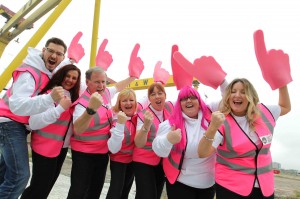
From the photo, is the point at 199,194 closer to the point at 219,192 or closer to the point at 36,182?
the point at 219,192

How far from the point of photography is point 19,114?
2221 mm

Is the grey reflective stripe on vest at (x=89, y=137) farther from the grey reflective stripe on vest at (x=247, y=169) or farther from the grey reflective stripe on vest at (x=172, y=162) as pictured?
the grey reflective stripe on vest at (x=247, y=169)

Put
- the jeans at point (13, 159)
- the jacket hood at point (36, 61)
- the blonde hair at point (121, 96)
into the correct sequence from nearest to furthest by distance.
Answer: the jeans at point (13, 159) → the jacket hood at point (36, 61) → the blonde hair at point (121, 96)

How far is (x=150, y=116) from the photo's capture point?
2322 mm

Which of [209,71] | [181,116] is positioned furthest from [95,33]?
[181,116]

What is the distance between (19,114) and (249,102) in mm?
1860

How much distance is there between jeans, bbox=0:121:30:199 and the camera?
230 cm

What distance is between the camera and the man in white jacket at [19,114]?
2.21m

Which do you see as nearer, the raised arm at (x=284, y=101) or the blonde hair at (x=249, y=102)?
the blonde hair at (x=249, y=102)

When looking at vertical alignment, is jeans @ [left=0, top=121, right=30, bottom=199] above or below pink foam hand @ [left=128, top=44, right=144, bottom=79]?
below

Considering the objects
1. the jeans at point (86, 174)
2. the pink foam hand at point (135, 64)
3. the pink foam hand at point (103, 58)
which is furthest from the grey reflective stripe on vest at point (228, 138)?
the pink foam hand at point (103, 58)

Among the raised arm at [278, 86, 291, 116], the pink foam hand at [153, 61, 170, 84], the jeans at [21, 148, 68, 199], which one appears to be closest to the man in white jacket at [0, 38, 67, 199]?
the jeans at [21, 148, 68, 199]

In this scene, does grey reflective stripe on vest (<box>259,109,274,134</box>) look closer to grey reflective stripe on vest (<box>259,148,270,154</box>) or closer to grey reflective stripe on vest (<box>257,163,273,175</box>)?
grey reflective stripe on vest (<box>259,148,270,154</box>)

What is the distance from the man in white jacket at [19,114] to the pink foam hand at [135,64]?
136cm
